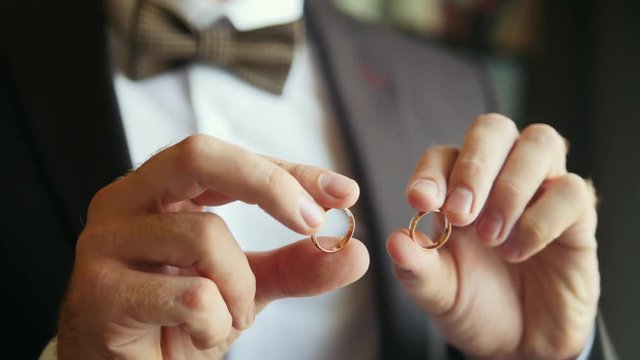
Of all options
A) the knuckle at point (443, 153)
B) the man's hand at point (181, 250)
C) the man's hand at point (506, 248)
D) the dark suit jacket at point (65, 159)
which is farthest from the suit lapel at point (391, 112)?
the man's hand at point (181, 250)

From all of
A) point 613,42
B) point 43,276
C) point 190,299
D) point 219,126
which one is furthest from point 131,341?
point 613,42

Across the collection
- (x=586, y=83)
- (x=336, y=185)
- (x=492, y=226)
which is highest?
(x=336, y=185)

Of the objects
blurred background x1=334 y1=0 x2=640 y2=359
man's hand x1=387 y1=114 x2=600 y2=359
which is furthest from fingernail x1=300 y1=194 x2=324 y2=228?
blurred background x1=334 y1=0 x2=640 y2=359

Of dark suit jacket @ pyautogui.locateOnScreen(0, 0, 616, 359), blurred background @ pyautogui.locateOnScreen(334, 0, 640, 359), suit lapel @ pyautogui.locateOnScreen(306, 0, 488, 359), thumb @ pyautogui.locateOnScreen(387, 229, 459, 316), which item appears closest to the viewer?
thumb @ pyautogui.locateOnScreen(387, 229, 459, 316)

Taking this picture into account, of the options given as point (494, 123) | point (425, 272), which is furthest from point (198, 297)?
point (494, 123)

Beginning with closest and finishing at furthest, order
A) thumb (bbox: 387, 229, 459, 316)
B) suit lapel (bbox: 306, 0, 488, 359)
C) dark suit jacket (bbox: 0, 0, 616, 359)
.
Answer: thumb (bbox: 387, 229, 459, 316) < dark suit jacket (bbox: 0, 0, 616, 359) < suit lapel (bbox: 306, 0, 488, 359)

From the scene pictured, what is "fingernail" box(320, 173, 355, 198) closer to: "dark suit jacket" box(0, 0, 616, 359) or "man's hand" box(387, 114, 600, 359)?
Answer: "man's hand" box(387, 114, 600, 359)

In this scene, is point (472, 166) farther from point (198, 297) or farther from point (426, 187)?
point (198, 297)
